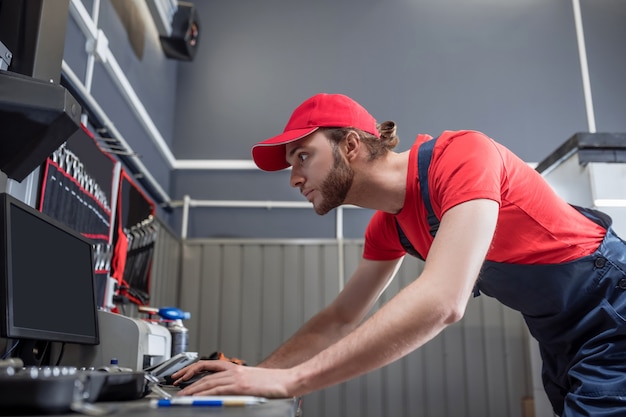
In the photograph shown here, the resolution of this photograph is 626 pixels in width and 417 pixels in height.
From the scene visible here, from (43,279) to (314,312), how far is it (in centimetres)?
250

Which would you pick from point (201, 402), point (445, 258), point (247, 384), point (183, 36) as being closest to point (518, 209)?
point (445, 258)

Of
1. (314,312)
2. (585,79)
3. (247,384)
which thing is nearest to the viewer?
(247,384)

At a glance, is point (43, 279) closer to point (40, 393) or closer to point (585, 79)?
point (40, 393)

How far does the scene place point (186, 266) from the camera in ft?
12.2

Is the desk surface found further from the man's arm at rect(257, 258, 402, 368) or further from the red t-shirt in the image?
the man's arm at rect(257, 258, 402, 368)

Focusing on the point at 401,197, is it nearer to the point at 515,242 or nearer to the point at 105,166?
the point at 515,242

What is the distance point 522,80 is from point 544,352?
3.16 m

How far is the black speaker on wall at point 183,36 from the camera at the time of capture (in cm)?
371

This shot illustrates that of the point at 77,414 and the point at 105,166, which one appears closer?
the point at 77,414

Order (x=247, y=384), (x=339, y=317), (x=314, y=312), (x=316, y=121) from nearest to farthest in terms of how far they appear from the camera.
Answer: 1. (x=247, y=384)
2. (x=316, y=121)
3. (x=339, y=317)
4. (x=314, y=312)

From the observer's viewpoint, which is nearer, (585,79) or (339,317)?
(339,317)

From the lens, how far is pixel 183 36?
12.1 feet

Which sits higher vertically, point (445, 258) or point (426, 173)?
point (426, 173)

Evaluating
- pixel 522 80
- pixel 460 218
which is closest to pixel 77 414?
pixel 460 218
